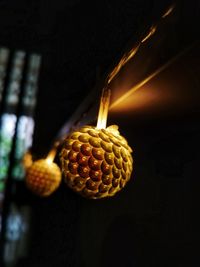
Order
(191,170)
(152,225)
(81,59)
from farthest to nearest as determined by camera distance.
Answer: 1. (81,59)
2. (152,225)
3. (191,170)

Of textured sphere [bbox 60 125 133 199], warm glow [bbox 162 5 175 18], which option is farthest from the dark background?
textured sphere [bbox 60 125 133 199]

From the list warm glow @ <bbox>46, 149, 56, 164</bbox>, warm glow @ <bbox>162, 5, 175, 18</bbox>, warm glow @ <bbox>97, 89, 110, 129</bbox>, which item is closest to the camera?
warm glow @ <bbox>162, 5, 175, 18</bbox>

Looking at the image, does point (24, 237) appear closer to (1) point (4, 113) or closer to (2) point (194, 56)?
(1) point (4, 113)

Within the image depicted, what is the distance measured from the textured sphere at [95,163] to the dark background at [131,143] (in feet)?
0.77

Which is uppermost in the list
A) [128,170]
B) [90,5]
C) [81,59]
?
[90,5]

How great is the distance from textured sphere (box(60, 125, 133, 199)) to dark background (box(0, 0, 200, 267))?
23cm

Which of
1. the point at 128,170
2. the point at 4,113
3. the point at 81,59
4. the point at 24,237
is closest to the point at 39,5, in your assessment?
the point at 81,59

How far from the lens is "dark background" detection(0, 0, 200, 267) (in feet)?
6.29

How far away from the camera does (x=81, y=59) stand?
3.34 meters

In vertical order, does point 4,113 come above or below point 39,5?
below

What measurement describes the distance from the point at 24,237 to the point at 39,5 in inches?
110

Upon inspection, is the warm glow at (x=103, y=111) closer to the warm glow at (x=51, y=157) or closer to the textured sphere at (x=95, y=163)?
the textured sphere at (x=95, y=163)

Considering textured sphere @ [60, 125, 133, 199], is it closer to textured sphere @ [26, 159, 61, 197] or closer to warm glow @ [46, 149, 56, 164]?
textured sphere @ [26, 159, 61, 197]

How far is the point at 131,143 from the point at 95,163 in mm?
1616
